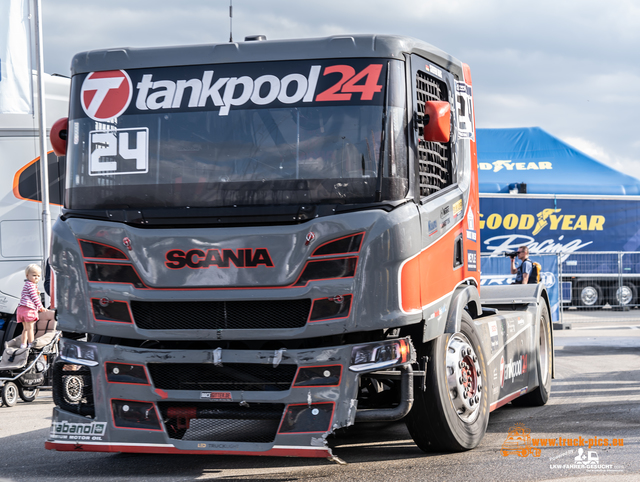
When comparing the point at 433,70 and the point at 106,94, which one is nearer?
the point at 106,94

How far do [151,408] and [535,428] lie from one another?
3.46 m

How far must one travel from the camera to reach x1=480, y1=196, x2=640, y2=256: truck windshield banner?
24.2 metres

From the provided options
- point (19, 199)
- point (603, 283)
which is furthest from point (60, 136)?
point (603, 283)

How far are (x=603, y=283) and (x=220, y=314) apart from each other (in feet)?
64.0

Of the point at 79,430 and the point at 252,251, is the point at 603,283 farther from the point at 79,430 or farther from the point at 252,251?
the point at 79,430

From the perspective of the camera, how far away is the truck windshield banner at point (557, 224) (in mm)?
24219

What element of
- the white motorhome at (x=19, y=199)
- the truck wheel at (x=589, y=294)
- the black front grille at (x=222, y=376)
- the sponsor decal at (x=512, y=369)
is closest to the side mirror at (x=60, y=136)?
the black front grille at (x=222, y=376)

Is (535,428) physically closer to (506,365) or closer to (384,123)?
(506,365)

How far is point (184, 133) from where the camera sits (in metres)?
5.40

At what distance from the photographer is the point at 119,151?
548 cm

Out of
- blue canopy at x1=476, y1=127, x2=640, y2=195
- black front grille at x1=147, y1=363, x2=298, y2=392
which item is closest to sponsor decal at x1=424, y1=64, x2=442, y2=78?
black front grille at x1=147, y1=363, x2=298, y2=392

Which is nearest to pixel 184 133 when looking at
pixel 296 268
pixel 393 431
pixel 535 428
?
pixel 296 268

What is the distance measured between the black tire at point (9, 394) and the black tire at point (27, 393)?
18cm

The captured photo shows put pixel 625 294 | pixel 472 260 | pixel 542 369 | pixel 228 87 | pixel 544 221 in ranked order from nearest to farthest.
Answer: pixel 228 87
pixel 472 260
pixel 542 369
pixel 625 294
pixel 544 221
